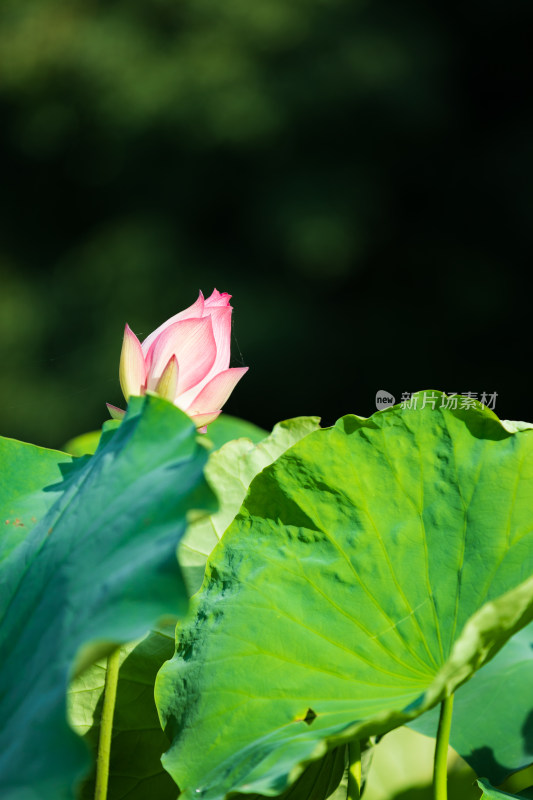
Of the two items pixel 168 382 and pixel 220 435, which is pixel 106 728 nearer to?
pixel 168 382

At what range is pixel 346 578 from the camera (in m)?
0.31

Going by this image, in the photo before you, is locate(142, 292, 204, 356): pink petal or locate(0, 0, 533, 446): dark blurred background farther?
locate(0, 0, 533, 446): dark blurred background

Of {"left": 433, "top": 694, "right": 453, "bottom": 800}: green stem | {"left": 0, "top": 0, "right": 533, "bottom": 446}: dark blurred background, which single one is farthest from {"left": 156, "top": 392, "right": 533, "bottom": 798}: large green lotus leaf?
{"left": 0, "top": 0, "right": 533, "bottom": 446}: dark blurred background

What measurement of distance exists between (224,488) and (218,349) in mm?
74

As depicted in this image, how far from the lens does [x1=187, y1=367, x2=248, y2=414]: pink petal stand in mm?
334

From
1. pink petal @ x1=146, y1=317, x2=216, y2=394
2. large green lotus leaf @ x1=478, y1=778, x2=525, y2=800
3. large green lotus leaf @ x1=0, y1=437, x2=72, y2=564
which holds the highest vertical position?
pink petal @ x1=146, y1=317, x2=216, y2=394

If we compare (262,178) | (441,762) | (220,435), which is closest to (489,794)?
(441,762)

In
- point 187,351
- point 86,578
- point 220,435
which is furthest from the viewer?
point 220,435

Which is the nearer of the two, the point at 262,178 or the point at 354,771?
the point at 354,771

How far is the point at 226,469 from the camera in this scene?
39 cm

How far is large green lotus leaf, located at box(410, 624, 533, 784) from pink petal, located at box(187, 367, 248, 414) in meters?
0.17

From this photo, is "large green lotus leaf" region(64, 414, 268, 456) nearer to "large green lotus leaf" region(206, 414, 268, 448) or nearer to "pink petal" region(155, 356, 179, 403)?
"large green lotus leaf" region(206, 414, 268, 448)

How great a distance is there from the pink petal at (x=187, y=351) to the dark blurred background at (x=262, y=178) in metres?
2.31

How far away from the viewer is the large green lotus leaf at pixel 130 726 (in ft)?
1.09
